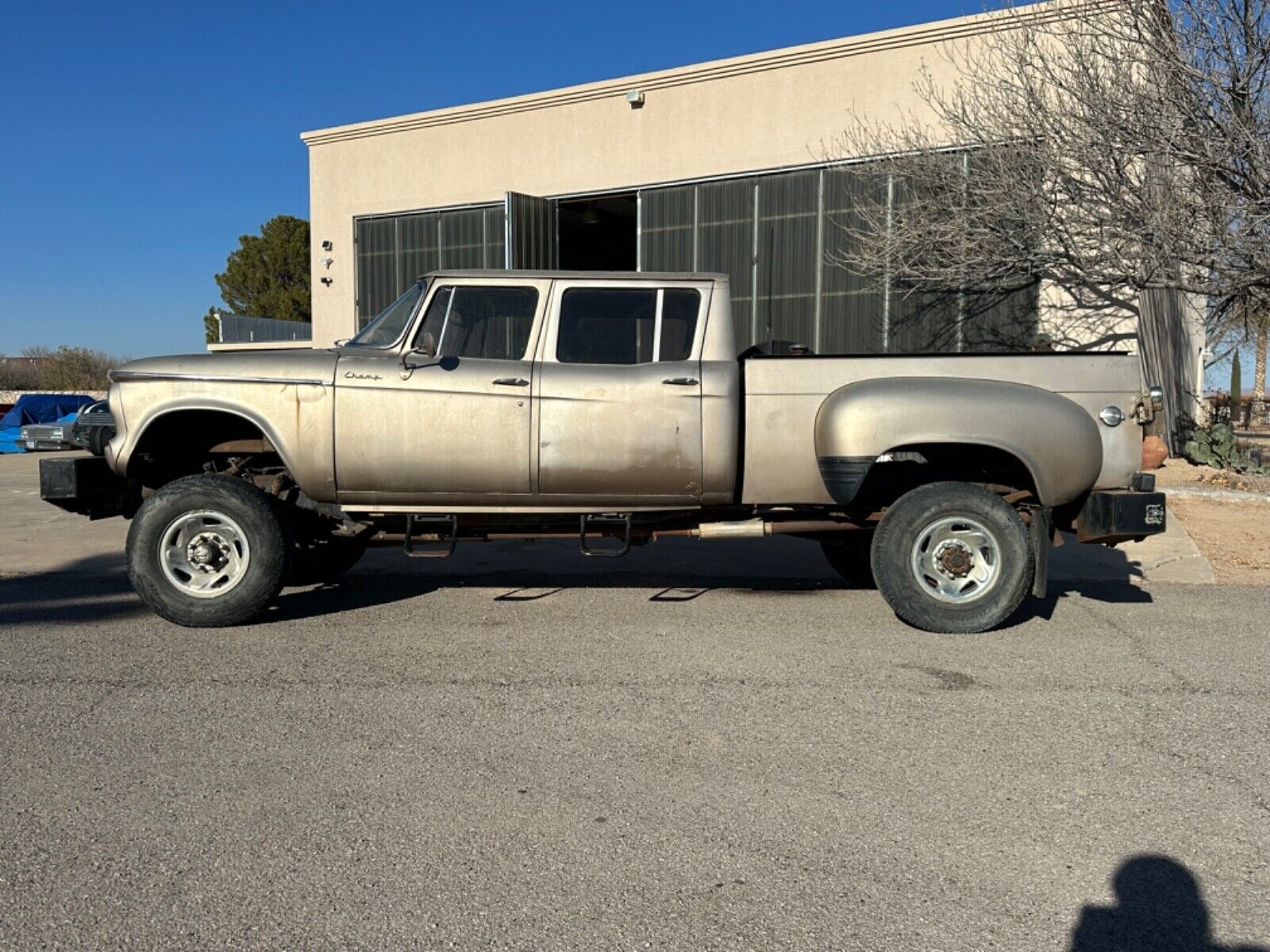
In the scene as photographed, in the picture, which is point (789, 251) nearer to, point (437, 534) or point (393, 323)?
point (393, 323)

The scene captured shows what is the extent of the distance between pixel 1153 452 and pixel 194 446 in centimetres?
598

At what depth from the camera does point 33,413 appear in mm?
26719

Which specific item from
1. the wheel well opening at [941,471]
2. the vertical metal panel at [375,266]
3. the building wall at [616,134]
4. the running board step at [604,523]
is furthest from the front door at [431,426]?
the vertical metal panel at [375,266]

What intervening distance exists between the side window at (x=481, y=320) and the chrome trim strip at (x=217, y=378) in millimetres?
736

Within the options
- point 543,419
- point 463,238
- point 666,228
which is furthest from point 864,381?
point 463,238

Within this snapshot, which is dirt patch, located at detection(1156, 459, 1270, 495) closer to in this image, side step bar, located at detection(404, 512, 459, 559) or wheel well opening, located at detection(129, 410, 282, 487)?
side step bar, located at detection(404, 512, 459, 559)

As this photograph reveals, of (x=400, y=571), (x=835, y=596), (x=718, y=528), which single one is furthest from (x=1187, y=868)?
(x=400, y=571)

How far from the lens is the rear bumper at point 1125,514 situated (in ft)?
19.2

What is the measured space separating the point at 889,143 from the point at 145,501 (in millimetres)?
12234

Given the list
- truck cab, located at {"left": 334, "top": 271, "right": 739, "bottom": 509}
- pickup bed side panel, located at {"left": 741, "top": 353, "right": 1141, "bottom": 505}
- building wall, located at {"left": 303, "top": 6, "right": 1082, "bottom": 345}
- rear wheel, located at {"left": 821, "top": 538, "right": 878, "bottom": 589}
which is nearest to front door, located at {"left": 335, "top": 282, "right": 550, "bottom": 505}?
truck cab, located at {"left": 334, "top": 271, "right": 739, "bottom": 509}

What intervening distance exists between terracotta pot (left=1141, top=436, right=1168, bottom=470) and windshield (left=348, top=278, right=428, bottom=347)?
14.8 ft

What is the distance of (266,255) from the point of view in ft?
162

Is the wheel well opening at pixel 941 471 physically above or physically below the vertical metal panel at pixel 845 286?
below

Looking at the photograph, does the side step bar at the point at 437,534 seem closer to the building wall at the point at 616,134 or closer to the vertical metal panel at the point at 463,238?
the building wall at the point at 616,134
